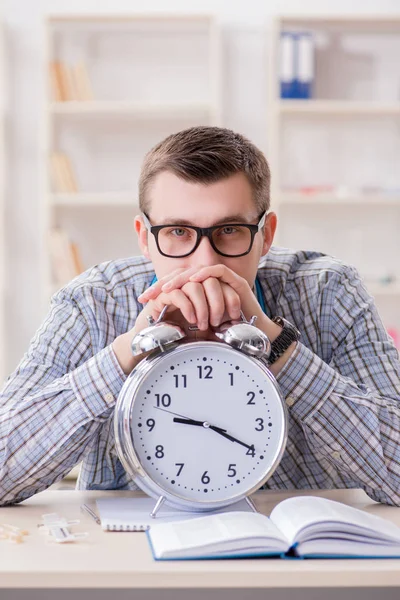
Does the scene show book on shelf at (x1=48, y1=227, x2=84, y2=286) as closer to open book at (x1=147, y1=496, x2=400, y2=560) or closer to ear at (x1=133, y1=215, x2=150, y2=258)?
ear at (x1=133, y1=215, x2=150, y2=258)

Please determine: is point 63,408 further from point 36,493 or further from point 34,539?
point 34,539

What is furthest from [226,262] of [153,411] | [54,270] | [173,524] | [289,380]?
[54,270]

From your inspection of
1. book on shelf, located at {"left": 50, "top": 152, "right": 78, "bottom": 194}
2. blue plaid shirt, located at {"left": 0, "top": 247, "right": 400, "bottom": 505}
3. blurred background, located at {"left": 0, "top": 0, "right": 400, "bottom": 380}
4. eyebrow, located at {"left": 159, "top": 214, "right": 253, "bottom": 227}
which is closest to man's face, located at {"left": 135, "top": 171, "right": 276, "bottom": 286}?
eyebrow, located at {"left": 159, "top": 214, "right": 253, "bottom": 227}

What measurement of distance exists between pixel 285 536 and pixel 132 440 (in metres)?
0.32

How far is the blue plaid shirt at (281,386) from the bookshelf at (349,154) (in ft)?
10.4

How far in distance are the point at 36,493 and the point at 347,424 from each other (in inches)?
22.6

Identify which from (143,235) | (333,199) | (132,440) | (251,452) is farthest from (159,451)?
(333,199)

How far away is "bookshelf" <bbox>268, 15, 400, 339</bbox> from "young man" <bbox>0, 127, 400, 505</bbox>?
325 cm

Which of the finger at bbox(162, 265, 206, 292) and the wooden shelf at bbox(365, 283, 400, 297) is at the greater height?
the finger at bbox(162, 265, 206, 292)

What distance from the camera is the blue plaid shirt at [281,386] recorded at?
1480 millimetres

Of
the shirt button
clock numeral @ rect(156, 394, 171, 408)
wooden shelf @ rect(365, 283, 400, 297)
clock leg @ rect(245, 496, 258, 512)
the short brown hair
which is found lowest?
wooden shelf @ rect(365, 283, 400, 297)

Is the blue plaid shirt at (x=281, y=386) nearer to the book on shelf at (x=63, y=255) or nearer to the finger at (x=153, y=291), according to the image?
the finger at (x=153, y=291)

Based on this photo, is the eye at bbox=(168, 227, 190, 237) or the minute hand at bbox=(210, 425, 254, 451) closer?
the minute hand at bbox=(210, 425, 254, 451)

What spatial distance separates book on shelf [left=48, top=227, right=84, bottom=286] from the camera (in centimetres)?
472
